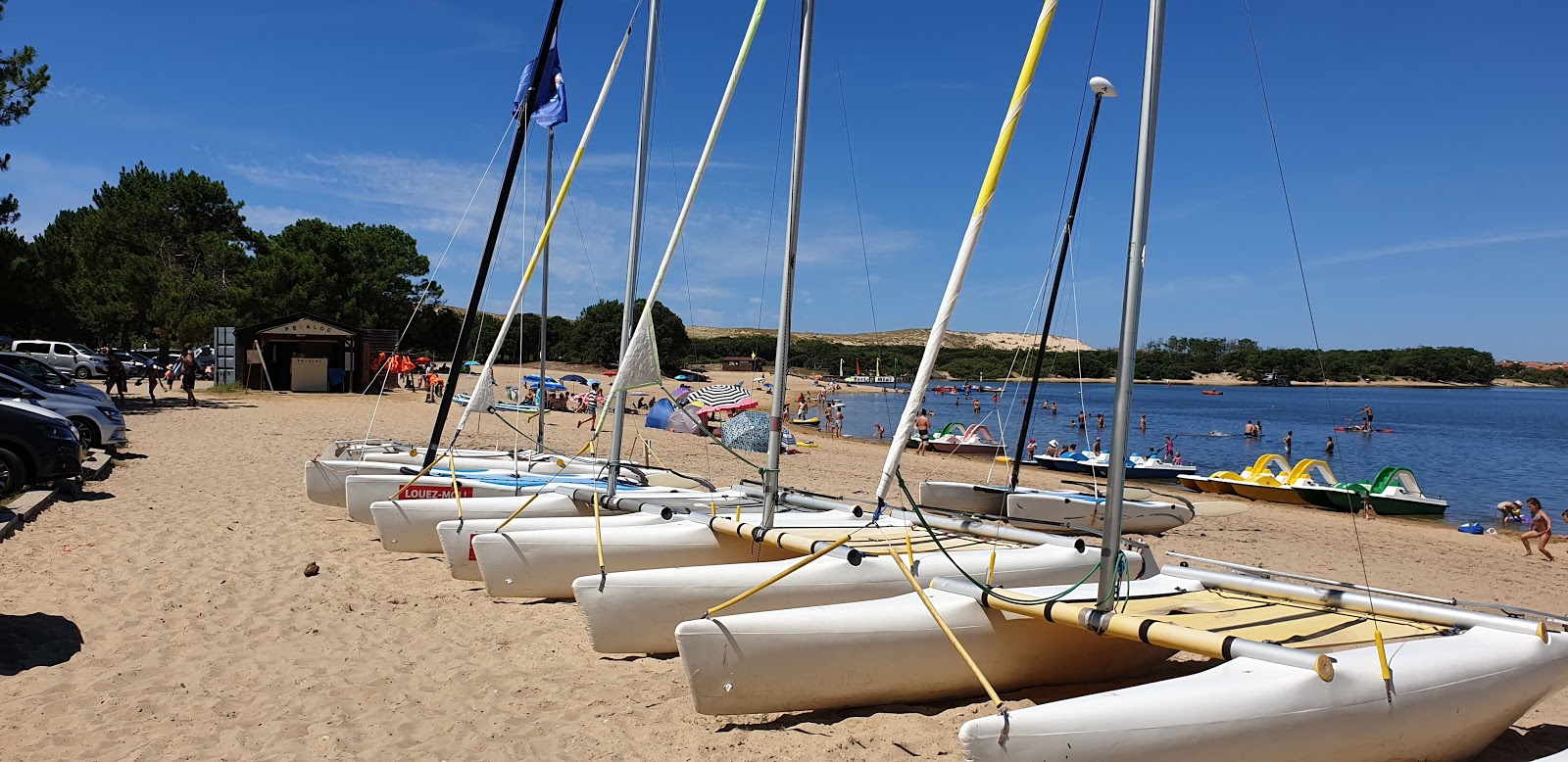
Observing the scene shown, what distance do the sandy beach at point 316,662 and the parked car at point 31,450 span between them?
21.8 inches

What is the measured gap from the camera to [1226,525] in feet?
56.2

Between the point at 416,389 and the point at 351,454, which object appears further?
the point at 416,389

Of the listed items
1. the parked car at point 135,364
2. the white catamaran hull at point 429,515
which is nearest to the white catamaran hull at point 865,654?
the white catamaran hull at point 429,515

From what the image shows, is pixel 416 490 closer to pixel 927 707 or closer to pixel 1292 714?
pixel 927 707

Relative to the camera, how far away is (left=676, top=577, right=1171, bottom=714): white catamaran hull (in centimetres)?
515

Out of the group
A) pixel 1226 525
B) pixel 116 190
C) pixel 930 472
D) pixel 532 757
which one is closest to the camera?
pixel 532 757

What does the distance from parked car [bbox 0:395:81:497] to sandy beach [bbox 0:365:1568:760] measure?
0.55 m

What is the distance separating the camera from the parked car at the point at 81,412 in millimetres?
14836

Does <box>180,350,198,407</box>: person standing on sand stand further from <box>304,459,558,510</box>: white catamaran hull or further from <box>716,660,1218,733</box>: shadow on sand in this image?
<box>716,660,1218,733</box>: shadow on sand

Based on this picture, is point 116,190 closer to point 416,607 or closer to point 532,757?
point 416,607

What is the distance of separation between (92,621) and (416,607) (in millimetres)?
2279

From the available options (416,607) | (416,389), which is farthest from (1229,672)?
(416,389)

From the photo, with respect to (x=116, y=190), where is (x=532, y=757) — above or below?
below

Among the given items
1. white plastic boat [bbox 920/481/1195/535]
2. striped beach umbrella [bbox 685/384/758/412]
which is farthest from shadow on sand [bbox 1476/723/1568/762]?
striped beach umbrella [bbox 685/384/758/412]
